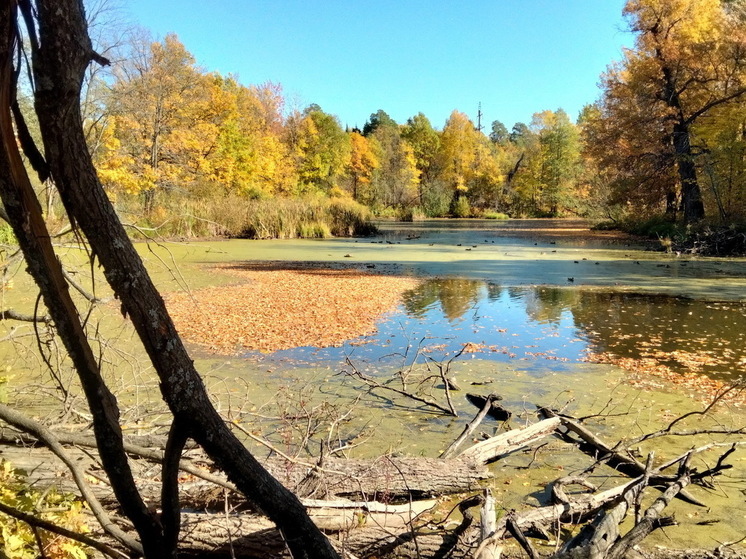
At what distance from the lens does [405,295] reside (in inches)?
486

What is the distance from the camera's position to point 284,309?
34.5 ft

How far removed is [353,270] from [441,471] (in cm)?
1309

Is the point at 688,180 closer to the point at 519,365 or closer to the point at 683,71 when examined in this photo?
the point at 683,71

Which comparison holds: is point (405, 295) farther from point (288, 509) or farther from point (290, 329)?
point (288, 509)

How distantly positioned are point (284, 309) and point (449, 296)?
381 centimetres

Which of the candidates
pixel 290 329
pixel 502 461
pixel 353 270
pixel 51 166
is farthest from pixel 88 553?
pixel 353 270

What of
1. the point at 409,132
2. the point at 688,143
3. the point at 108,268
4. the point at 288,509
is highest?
the point at 409,132

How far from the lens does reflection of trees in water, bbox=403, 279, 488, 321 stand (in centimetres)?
1066

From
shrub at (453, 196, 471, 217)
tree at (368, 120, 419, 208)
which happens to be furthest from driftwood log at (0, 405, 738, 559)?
shrub at (453, 196, 471, 217)

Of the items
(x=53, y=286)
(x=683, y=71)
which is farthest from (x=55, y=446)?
(x=683, y=71)

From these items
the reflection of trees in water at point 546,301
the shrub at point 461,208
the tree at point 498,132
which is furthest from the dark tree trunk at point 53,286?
the tree at point 498,132

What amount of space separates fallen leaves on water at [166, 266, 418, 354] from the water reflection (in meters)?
0.48

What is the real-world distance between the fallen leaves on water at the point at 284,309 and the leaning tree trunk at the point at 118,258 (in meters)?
4.64

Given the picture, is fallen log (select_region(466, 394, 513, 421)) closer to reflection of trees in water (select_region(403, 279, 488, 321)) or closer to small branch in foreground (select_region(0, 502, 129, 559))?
small branch in foreground (select_region(0, 502, 129, 559))
